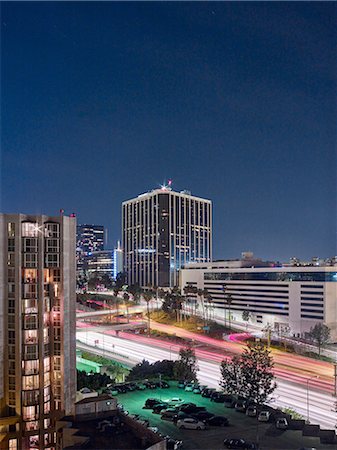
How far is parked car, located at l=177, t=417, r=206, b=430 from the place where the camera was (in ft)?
25.0

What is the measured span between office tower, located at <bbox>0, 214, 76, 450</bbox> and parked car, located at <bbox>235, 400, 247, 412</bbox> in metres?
2.77

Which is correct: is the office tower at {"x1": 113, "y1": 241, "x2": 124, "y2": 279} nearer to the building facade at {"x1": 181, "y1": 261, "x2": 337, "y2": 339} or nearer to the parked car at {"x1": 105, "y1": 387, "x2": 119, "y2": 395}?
the building facade at {"x1": 181, "y1": 261, "x2": 337, "y2": 339}

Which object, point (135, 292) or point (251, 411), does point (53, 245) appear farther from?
point (135, 292)

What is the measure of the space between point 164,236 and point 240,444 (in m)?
38.6

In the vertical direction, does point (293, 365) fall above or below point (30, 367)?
below

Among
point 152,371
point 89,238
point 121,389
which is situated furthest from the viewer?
point 89,238

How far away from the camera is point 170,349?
16000 millimetres

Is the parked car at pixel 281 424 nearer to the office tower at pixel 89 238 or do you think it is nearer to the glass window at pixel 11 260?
the glass window at pixel 11 260

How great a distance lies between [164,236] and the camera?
4525 centimetres

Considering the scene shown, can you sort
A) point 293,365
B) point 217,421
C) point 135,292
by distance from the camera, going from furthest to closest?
point 135,292
point 293,365
point 217,421

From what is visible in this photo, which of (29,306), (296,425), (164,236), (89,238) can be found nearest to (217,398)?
(296,425)

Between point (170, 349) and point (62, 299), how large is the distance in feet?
27.1

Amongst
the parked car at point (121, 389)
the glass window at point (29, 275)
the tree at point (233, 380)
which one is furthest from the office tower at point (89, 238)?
the glass window at point (29, 275)

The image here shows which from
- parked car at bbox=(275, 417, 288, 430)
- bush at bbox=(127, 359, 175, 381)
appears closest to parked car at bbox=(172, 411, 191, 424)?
parked car at bbox=(275, 417, 288, 430)
